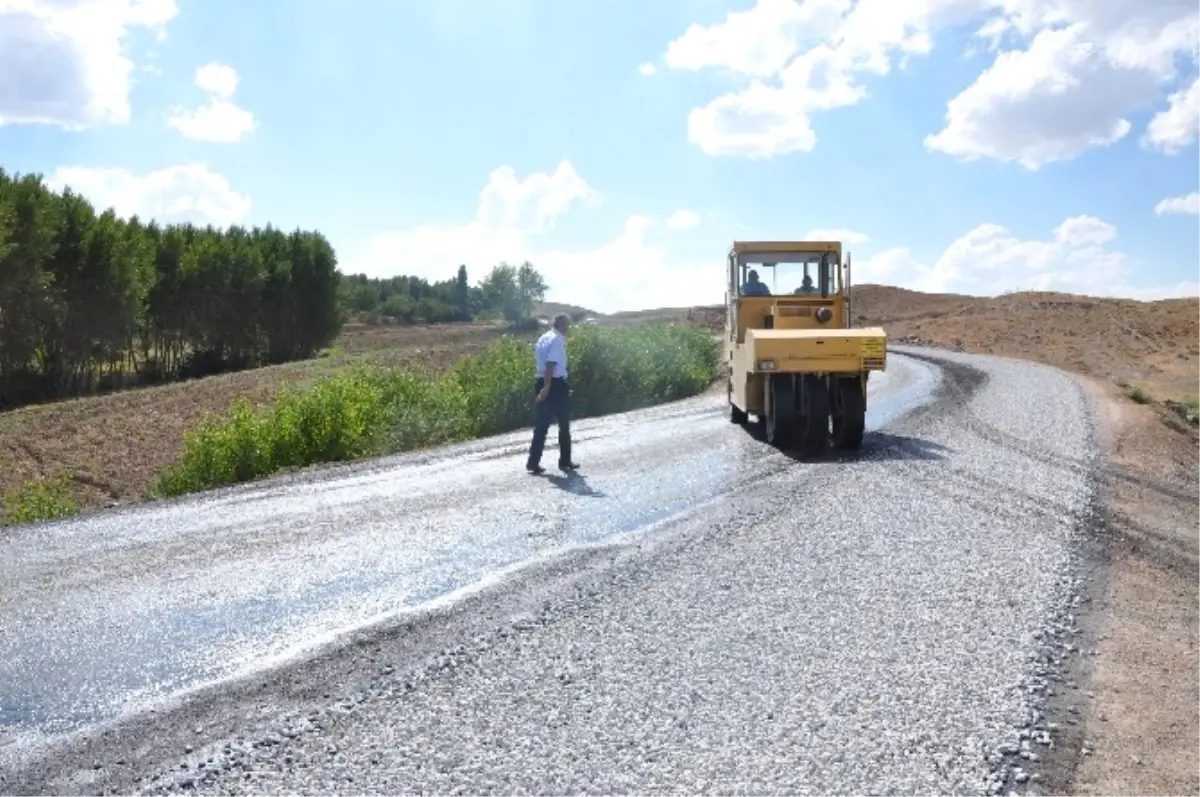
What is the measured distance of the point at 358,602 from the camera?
26.4 feet

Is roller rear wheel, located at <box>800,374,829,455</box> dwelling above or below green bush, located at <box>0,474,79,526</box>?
above

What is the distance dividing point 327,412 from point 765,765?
15.7 meters

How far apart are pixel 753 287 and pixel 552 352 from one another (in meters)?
5.52

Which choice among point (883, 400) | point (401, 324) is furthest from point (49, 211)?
point (401, 324)

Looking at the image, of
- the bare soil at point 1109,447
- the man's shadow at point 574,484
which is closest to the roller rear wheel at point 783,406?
the man's shadow at point 574,484

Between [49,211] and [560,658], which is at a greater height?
[49,211]

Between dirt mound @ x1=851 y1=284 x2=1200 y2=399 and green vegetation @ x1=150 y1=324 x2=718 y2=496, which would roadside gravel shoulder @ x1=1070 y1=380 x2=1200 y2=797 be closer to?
green vegetation @ x1=150 y1=324 x2=718 y2=496

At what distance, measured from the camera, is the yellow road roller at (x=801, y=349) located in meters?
15.9

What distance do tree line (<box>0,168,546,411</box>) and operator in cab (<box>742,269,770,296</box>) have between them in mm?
32264

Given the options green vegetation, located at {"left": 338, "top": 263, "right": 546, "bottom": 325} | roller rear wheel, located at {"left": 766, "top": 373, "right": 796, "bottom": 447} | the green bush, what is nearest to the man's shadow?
roller rear wheel, located at {"left": 766, "top": 373, "right": 796, "bottom": 447}

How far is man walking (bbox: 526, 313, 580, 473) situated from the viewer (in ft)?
47.0

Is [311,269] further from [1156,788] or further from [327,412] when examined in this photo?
[1156,788]

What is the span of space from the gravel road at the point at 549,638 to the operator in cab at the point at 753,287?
5.76 meters

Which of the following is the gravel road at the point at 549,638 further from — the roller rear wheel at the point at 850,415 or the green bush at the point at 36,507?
the green bush at the point at 36,507
